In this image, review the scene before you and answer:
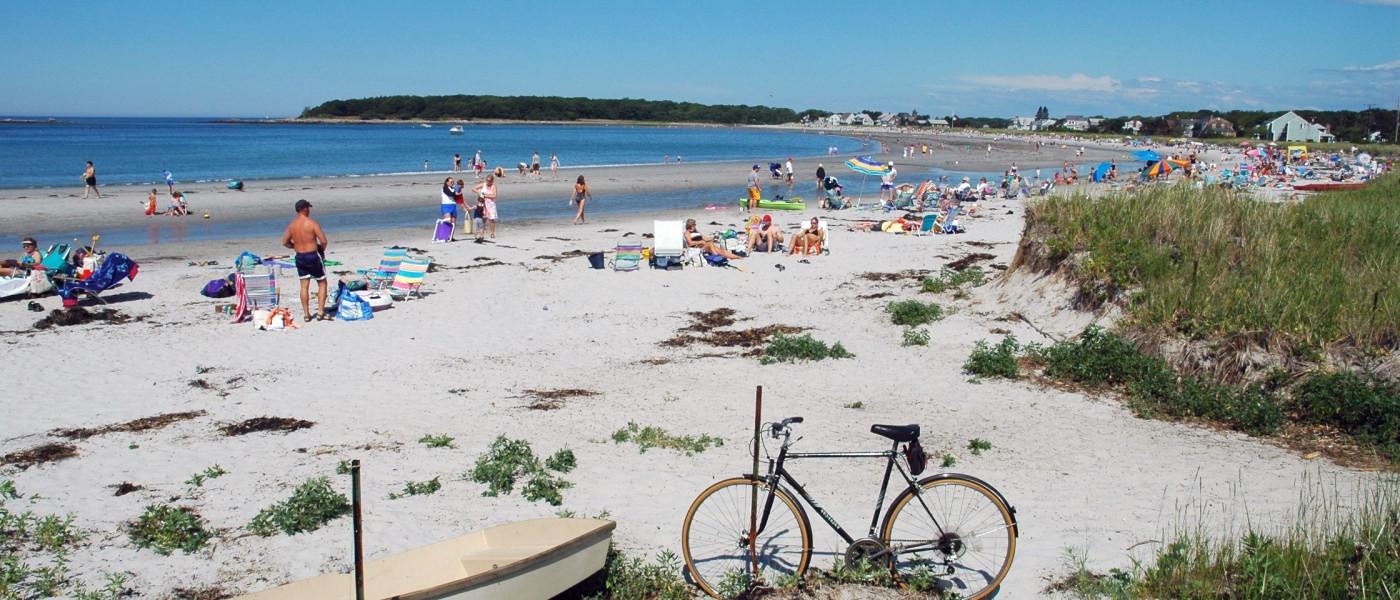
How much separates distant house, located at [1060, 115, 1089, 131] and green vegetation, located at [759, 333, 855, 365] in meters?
159

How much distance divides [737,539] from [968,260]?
511 inches

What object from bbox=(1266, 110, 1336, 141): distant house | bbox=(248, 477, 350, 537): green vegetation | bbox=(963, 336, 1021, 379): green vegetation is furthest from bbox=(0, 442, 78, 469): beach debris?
bbox=(1266, 110, 1336, 141): distant house

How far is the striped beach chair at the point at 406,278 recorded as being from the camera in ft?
45.4

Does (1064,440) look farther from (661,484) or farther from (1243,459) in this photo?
(661,484)

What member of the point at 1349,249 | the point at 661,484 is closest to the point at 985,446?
the point at 661,484

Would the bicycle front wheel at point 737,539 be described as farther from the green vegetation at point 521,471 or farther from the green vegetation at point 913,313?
the green vegetation at point 913,313

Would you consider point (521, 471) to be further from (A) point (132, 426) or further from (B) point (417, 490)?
(A) point (132, 426)

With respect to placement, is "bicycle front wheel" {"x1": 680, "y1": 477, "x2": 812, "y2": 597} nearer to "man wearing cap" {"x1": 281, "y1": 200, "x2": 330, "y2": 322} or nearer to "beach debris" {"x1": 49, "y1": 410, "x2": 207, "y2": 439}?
"beach debris" {"x1": 49, "y1": 410, "x2": 207, "y2": 439}

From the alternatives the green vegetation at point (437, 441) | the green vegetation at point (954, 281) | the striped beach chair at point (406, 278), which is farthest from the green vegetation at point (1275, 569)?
the striped beach chair at point (406, 278)

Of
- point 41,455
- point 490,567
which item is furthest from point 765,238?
point 490,567

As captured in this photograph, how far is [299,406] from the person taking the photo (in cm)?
899

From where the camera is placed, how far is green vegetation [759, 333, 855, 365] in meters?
10.6

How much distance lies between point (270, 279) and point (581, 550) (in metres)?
9.57

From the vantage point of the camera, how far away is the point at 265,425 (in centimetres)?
840
